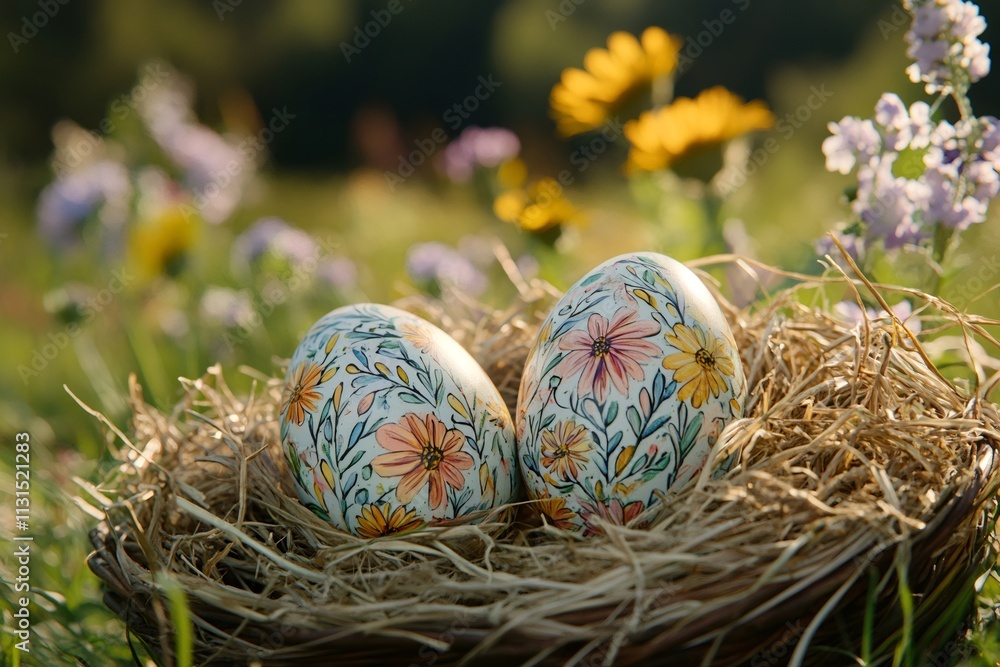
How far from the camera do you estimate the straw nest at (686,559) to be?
41.1 inches

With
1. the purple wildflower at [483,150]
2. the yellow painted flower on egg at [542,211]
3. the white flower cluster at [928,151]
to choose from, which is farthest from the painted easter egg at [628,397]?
the purple wildflower at [483,150]

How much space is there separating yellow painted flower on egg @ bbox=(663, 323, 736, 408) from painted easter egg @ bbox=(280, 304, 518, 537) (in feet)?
1.07

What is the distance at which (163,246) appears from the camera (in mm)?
2273

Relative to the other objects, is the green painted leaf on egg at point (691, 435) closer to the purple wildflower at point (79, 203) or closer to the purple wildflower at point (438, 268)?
the purple wildflower at point (438, 268)

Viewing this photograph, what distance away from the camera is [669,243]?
257 centimetres

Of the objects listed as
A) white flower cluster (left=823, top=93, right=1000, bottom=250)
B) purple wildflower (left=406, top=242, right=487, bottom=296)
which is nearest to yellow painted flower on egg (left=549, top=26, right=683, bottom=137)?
purple wildflower (left=406, top=242, right=487, bottom=296)

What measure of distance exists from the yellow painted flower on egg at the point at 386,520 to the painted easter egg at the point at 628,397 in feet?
0.71

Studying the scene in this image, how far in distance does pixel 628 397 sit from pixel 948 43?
0.86 metres

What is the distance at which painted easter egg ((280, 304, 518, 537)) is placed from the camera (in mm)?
1376

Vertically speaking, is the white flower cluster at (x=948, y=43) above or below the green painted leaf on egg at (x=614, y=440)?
above

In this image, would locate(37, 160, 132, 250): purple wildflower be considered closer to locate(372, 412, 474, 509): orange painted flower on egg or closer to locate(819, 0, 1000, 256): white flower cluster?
locate(372, 412, 474, 509): orange painted flower on egg

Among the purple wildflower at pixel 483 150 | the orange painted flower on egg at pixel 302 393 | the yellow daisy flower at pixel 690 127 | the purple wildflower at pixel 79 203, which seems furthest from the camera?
the purple wildflower at pixel 483 150

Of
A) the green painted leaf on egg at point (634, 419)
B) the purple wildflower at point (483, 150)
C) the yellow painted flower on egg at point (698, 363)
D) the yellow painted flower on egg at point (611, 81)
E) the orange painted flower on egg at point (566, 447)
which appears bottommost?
the orange painted flower on egg at point (566, 447)

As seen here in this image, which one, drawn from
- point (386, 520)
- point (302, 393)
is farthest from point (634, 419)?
point (302, 393)
